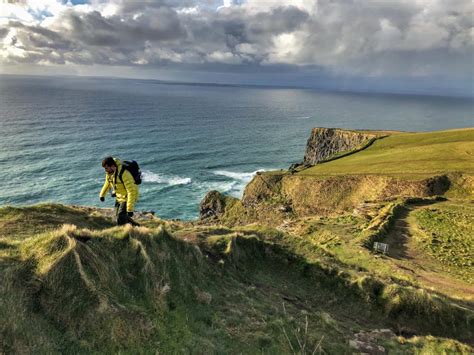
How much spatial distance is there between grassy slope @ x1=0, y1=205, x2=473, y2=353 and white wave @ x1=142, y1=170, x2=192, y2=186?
60462 millimetres

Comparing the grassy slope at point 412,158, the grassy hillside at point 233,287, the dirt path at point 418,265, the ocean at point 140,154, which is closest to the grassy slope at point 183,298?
the grassy hillside at point 233,287

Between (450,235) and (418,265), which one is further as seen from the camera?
(450,235)

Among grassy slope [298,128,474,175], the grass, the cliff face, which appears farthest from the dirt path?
the cliff face

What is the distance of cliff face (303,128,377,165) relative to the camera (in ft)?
316

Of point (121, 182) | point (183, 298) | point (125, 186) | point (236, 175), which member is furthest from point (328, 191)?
point (183, 298)

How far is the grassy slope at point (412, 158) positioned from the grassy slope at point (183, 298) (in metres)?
39.8

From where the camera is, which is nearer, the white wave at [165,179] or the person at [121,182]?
the person at [121,182]

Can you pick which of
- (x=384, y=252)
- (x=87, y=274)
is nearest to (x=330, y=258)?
(x=384, y=252)

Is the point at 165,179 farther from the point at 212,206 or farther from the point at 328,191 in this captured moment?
the point at 328,191

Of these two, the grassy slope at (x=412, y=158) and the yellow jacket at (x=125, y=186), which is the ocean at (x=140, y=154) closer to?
the grassy slope at (x=412, y=158)

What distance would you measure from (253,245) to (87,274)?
11.4 metres

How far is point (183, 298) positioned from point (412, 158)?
61.6 metres

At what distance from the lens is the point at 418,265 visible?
25.8m

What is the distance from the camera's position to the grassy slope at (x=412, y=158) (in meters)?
53.1
